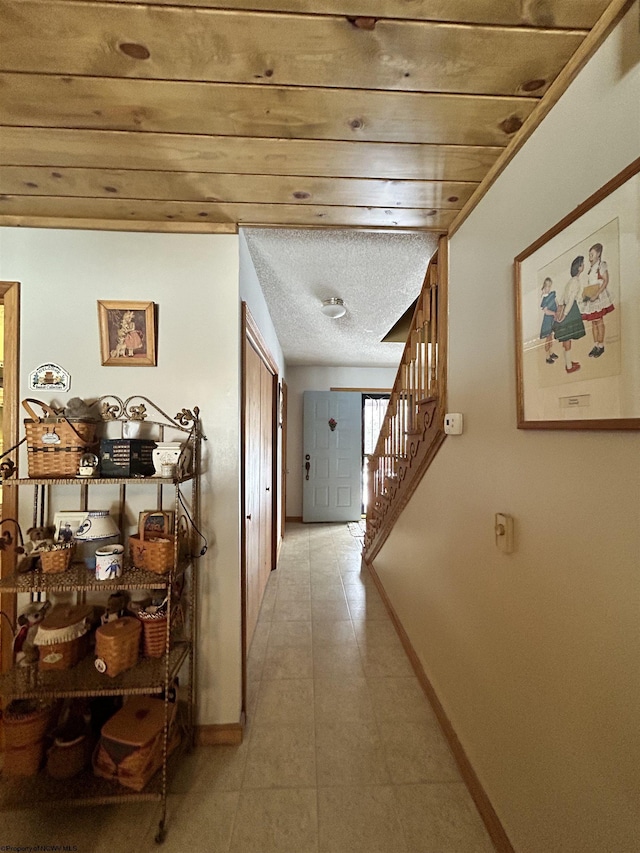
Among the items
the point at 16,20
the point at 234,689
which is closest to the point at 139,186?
the point at 16,20

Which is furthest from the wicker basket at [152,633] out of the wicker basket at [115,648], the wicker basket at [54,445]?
the wicker basket at [54,445]

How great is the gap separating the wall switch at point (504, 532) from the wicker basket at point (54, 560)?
159 centimetres

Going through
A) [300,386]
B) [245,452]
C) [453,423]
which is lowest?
[245,452]

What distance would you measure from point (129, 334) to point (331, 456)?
11.6 ft

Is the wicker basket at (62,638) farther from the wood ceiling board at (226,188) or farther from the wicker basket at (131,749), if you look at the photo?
the wood ceiling board at (226,188)

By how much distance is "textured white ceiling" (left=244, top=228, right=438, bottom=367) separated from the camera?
1.58 m

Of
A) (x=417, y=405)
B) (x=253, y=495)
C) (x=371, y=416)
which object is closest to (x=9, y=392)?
(x=253, y=495)

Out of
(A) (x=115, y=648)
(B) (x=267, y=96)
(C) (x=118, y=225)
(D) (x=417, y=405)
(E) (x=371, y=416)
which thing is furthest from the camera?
(E) (x=371, y=416)

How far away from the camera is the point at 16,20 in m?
0.68

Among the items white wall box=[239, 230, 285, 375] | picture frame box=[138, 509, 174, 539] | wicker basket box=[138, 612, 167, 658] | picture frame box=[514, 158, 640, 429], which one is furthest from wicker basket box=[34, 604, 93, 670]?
picture frame box=[514, 158, 640, 429]

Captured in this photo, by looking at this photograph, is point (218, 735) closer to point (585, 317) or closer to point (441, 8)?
point (585, 317)

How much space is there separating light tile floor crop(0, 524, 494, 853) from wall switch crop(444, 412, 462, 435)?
4.54ft

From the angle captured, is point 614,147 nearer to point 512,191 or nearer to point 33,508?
point 512,191

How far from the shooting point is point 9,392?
4.34 ft
